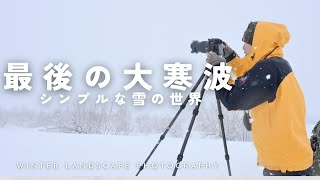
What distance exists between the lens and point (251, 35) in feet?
5.24

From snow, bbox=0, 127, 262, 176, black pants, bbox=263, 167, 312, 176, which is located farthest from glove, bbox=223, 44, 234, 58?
snow, bbox=0, 127, 262, 176

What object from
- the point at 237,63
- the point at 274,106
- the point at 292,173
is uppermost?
the point at 237,63

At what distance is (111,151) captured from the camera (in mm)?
3520

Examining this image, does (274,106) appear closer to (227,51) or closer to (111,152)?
(227,51)

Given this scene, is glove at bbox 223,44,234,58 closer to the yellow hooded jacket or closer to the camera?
the camera

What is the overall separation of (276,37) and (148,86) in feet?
4.24

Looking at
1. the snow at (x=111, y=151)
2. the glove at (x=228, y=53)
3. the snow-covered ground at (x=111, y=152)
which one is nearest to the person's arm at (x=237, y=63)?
the glove at (x=228, y=53)

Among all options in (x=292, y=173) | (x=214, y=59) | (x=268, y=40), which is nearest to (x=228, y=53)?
(x=214, y=59)

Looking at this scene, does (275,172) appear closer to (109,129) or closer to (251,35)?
(251,35)

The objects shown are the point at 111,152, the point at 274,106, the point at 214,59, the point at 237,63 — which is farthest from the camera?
the point at 111,152

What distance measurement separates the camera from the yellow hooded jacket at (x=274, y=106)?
1.38 meters

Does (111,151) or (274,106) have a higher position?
(274,106)

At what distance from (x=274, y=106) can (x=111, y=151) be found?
2.33m

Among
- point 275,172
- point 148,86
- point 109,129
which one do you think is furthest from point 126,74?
point 109,129
